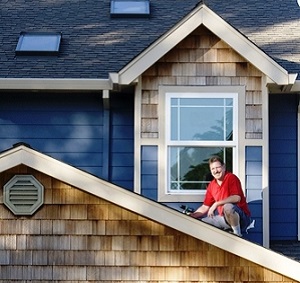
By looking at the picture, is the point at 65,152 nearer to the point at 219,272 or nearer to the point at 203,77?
the point at 203,77

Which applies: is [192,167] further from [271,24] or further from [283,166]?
[271,24]

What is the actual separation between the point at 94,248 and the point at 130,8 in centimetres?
544

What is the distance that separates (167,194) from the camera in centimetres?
892

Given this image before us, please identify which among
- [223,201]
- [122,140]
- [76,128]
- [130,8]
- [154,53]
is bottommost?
[223,201]

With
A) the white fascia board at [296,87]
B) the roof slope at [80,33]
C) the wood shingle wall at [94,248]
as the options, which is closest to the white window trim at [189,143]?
the white fascia board at [296,87]

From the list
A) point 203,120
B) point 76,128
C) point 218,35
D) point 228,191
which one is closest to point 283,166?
point 203,120

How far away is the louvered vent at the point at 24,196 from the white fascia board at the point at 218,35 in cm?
226

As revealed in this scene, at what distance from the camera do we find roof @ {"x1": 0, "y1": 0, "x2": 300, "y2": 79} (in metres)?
10.1

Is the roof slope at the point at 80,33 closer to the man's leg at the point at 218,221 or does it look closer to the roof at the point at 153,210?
the man's leg at the point at 218,221

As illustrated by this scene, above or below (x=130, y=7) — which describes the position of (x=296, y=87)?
below

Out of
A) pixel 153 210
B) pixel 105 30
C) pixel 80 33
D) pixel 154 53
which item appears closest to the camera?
pixel 153 210

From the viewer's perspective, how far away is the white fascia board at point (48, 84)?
9.42 m

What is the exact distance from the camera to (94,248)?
7.21 metres

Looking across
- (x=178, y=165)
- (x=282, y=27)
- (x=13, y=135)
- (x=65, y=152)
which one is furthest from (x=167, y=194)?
(x=282, y=27)
